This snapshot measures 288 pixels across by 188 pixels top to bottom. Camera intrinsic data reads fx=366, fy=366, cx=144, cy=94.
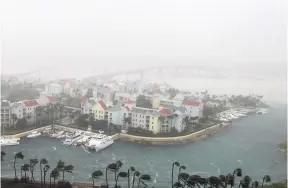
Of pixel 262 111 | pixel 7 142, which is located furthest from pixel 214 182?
pixel 7 142

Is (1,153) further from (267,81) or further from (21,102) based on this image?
(267,81)

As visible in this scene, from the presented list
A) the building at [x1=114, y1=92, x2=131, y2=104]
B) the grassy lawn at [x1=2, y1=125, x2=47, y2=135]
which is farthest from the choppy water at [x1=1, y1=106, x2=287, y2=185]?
the building at [x1=114, y1=92, x2=131, y2=104]

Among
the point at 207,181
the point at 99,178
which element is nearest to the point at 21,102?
the point at 99,178

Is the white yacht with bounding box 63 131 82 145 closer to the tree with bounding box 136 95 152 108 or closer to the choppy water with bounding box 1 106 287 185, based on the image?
the choppy water with bounding box 1 106 287 185

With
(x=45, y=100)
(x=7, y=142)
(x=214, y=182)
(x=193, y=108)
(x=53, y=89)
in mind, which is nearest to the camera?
(x=214, y=182)

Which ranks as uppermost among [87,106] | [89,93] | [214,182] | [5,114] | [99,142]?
[89,93]

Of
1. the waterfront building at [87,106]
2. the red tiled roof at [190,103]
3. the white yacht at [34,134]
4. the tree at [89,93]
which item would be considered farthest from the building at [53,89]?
the red tiled roof at [190,103]

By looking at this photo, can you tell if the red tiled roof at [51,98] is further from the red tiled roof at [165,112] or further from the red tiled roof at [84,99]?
the red tiled roof at [165,112]

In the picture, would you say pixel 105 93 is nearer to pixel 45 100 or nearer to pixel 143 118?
pixel 45 100
